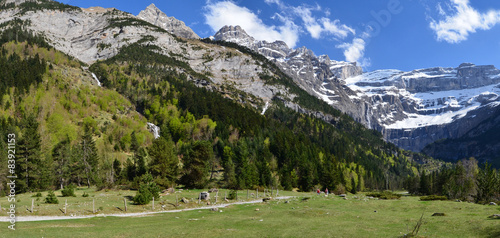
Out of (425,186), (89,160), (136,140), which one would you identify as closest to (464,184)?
(425,186)

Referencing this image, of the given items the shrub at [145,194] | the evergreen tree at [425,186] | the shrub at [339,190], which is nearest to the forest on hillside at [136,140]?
the shrub at [339,190]

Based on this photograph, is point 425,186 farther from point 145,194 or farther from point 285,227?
point 285,227

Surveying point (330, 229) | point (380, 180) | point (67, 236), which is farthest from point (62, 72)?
point (380, 180)

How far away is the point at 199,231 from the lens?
26828mm

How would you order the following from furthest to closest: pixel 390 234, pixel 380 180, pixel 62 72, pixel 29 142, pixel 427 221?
pixel 380 180, pixel 62 72, pixel 29 142, pixel 427 221, pixel 390 234

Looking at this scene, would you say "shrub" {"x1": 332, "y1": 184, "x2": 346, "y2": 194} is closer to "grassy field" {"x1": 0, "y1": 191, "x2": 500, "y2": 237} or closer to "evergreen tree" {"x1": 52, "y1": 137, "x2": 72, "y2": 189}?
"grassy field" {"x1": 0, "y1": 191, "x2": 500, "y2": 237}

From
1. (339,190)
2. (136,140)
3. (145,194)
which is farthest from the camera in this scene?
(136,140)

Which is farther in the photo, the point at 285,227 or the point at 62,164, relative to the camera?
the point at 62,164

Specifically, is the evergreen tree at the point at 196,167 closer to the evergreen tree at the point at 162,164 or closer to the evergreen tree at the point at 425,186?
the evergreen tree at the point at 162,164

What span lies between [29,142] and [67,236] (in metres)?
59.8

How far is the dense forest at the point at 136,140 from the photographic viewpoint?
80.1 m

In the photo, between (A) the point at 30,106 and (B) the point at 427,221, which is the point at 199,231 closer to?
(B) the point at 427,221

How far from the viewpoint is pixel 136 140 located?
5162 inches

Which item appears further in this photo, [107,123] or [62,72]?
[62,72]
